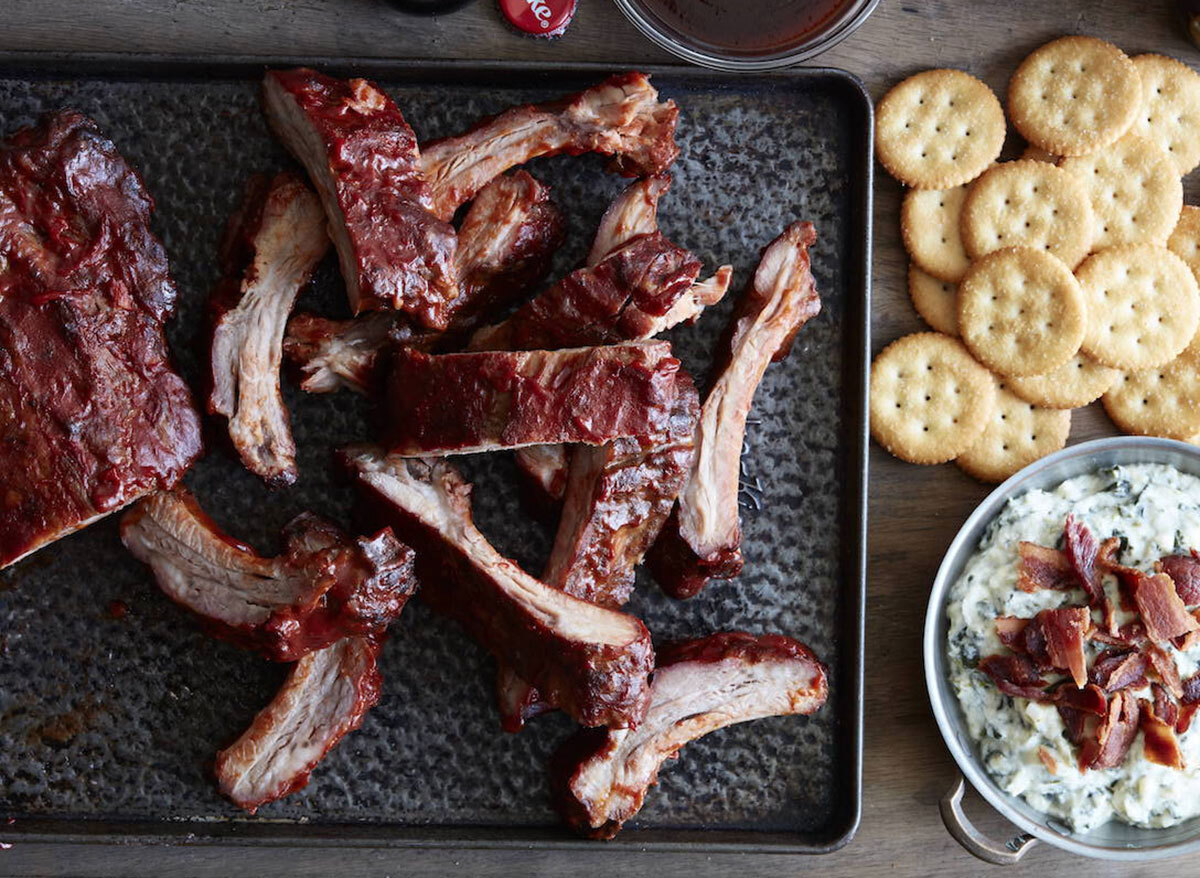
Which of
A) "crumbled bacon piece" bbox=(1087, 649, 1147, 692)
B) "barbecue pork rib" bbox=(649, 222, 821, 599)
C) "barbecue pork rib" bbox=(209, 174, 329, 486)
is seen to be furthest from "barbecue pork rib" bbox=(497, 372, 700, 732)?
"crumbled bacon piece" bbox=(1087, 649, 1147, 692)

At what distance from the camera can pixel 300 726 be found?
2598mm

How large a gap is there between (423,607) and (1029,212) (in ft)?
6.16

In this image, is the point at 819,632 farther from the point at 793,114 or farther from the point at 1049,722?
the point at 793,114

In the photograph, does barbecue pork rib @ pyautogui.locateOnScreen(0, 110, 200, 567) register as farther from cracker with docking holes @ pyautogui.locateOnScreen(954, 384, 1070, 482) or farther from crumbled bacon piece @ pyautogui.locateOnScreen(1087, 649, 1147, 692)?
crumbled bacon piece @ pyautogui.locateOnScreen(1087, 649, 1147, 692)

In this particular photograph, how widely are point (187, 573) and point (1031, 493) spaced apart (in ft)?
6.78

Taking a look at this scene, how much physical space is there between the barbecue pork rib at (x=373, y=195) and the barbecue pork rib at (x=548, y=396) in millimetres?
168

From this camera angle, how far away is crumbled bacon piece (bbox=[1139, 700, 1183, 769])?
2523 millimetres

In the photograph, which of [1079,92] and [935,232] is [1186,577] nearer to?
[935,232]

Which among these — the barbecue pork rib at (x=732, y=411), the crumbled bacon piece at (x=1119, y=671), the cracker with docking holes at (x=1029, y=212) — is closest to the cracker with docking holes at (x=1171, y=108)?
the cracker with docking holes at (x=1029, y=212)

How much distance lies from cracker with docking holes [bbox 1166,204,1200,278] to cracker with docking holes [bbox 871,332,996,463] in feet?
2.06

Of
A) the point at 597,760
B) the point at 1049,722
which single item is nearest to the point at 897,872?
the point at 1049,722

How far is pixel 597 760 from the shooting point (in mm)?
2596

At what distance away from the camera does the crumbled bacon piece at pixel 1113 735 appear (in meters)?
2.54

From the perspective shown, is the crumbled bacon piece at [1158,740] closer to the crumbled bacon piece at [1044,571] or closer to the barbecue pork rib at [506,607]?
the crumbled bacon piece at [1044,571]
